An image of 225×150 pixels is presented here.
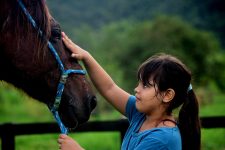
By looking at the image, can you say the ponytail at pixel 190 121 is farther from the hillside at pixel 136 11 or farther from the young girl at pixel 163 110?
the hillside at pixel 136 11

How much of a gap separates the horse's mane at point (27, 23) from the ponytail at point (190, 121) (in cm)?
94

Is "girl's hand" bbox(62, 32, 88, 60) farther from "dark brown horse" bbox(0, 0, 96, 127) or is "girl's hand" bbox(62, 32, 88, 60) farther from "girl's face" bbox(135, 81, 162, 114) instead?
"girl's face" bbox(135, 81, 162, 114)

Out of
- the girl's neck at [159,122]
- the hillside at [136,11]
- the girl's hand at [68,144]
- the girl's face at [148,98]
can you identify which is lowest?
the hillside at [136,11]

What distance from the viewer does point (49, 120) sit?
22.4 meters

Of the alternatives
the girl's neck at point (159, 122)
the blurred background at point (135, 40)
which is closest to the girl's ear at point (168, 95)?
the girl's neck at point (159, 122)

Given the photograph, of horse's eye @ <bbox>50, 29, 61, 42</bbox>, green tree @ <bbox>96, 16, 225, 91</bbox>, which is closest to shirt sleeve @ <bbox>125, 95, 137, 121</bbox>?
horse's eye @ <bbox>50, 29, 61, 42</bbox>

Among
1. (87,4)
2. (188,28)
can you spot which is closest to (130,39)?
(188,28)

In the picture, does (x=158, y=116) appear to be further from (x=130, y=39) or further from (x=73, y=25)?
(x=73, y=25)

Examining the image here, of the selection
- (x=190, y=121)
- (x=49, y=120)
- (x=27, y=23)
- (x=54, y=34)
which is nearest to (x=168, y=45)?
(x=49, y=120)

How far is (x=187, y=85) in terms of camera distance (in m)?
2.32

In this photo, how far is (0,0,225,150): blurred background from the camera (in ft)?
90.0

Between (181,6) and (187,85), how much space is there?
5448 centimetres

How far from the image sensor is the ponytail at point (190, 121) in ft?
7.78

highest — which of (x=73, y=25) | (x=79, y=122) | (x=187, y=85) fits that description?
(x=187, y=85)
